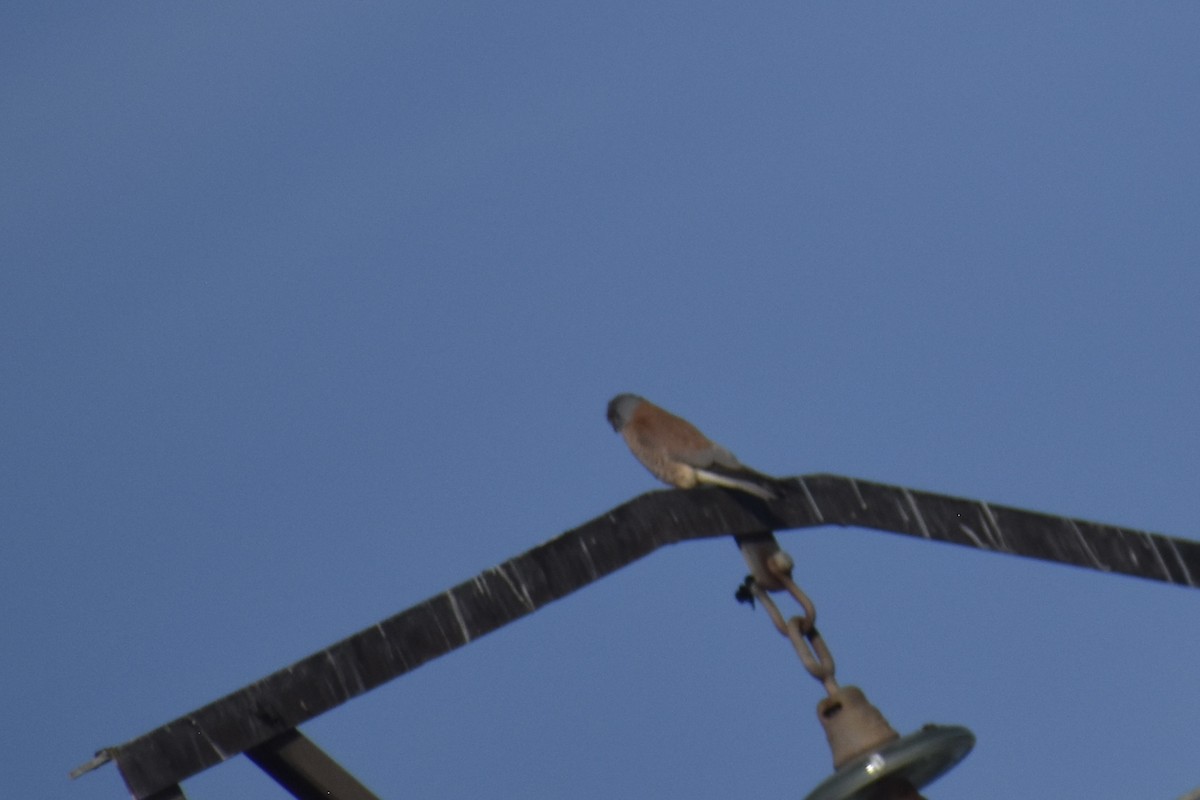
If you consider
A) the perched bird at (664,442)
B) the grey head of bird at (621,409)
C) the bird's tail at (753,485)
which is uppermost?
the grey head of bird at (621,409)

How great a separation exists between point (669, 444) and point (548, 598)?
15.0 feet

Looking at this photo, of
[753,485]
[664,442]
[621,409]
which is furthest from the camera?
[621,409]

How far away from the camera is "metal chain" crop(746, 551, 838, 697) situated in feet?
8.76

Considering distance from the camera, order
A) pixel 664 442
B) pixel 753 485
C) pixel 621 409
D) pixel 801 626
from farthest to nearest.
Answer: pixel 621 409, pixel 664 442, pixel 753 485, pixel 801 626

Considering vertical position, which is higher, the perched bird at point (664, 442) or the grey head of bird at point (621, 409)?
the grey head of bird at point (621, 409)

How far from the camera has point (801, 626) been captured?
273 cm

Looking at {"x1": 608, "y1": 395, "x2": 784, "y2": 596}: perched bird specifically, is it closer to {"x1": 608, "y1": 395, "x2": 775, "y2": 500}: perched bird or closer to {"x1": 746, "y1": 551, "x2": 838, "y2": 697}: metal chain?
{"x1": 608, "y1": 395, "x2": 775, "y2": 500}: perched bird

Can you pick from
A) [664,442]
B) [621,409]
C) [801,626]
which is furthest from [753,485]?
[621,409]

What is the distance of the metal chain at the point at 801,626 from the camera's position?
2.67 meters

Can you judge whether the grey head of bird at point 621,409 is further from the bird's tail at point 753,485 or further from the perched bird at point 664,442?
the bird's tail at point 753,485

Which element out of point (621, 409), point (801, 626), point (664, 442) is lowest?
point (801, 626)

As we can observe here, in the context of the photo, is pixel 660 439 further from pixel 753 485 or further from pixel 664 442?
pixel 753 485

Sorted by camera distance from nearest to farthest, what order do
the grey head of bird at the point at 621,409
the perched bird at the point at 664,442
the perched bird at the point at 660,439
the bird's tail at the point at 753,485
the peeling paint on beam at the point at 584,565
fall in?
the peeling paint on beam at the point at 584,565, the bird's tail at the point at 753,485, the perched bird at the point at 664,442, the perched bird at the point at 660,439, the grey head of bird at the point at 621,409

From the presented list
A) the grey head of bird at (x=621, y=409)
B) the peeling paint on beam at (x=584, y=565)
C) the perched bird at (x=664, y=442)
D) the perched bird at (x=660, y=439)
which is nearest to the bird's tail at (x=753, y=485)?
the peeling paint on beam at (x=584, y=565)
